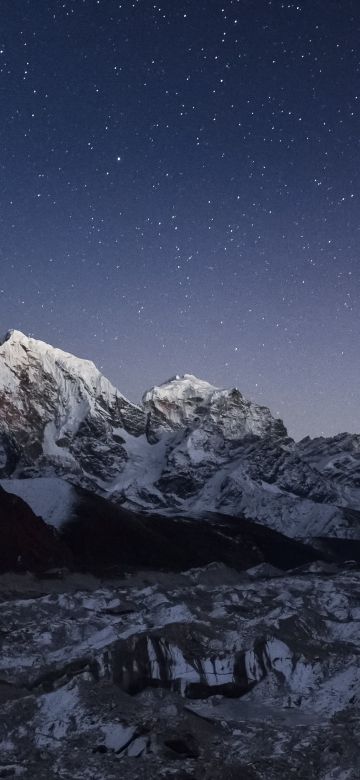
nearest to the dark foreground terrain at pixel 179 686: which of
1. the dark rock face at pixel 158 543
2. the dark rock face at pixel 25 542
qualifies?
the dark rock face at pixel 25 542

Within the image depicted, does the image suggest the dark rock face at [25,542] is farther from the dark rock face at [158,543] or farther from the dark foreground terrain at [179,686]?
the dark foreground terrain at [179,686]

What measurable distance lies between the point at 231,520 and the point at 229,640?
140377mm

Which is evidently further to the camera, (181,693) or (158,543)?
(158,543)

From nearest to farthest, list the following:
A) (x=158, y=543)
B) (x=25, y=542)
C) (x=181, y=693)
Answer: (x=181, y=693) < (x=25, y=542) < (x=158, y=543)

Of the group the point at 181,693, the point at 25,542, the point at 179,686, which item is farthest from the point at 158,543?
the point at 181,693

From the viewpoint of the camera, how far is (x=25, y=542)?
107688mm

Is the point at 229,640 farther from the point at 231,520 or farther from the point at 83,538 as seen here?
the point at 231,520

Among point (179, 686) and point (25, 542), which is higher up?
point (25, 542)

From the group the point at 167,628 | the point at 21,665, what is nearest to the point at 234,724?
the point at 167,628

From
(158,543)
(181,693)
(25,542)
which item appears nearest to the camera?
(181,693)

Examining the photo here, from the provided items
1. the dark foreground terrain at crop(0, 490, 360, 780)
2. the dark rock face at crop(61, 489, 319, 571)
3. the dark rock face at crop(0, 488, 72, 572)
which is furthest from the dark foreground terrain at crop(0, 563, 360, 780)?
the dark rock face at crop(61, 489, 319, 571)

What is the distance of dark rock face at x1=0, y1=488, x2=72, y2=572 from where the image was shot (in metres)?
101

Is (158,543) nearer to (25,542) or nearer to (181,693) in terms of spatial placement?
(25,542)

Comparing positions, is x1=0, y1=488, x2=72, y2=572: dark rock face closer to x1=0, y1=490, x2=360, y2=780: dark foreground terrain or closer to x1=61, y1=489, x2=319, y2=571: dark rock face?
x1=61, y1=489, x2=319, y2=571: dark rock face
